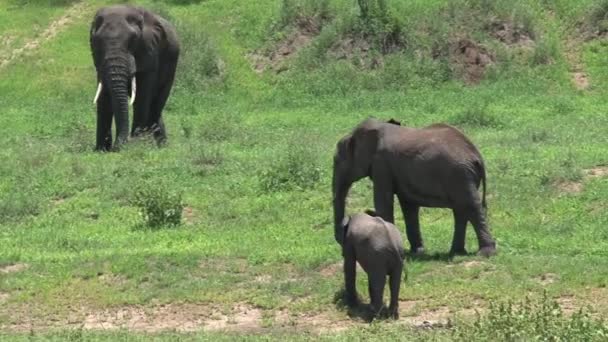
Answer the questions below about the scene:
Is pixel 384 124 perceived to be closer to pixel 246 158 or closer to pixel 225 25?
pixel 246 158

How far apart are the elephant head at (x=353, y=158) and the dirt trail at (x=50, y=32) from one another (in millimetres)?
21136

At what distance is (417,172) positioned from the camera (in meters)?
13.6

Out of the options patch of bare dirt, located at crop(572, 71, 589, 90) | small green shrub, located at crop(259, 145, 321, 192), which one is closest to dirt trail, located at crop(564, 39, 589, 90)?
patch of bare dirt, located at crop(572, 71, 589, 90)

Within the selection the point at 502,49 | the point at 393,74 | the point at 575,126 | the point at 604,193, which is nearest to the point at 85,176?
the point at 604,193

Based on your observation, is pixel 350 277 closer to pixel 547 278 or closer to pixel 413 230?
pixel 413 230

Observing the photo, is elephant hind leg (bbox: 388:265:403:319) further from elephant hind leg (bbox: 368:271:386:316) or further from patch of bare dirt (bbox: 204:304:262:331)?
patch of bare dirt (bbox: 204:304:262:331)

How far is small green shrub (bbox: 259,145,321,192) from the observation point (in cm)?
1798

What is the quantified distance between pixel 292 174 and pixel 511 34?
15.5 meters

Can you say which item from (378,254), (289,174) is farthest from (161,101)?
(378,254)

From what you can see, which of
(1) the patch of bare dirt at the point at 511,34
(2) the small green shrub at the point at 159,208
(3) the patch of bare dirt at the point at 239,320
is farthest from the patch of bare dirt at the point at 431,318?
(1) the patch of bare dirt at the point at 511,34

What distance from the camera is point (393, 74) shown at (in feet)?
100

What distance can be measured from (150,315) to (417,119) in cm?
1399

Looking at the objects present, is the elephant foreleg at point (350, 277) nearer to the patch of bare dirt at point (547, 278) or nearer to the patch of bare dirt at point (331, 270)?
the patch of bare dirt at point (331, 270)

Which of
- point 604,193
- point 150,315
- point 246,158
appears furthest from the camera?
point 246,158
